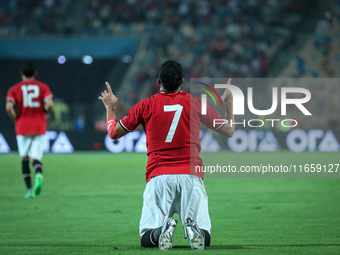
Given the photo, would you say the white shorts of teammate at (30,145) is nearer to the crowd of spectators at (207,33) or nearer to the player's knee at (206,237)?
the player's knee at (206,237)

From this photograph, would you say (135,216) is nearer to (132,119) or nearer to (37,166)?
(132,119)

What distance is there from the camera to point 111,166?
15.1 metres

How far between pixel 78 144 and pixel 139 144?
8.04 feet

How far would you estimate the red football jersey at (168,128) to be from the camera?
484 cm

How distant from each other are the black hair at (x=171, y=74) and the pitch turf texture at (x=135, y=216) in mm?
1483

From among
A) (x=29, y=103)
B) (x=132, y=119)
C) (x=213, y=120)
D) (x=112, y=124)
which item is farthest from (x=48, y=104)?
(x=213, y=120)

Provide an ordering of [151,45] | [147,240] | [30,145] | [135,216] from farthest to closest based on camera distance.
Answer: [151,45]
[30,145]
[135,216]
[147,240]

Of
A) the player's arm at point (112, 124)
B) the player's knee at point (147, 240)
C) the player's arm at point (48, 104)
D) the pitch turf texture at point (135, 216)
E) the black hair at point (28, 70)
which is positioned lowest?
the pitch turf texture at point (135, 216)

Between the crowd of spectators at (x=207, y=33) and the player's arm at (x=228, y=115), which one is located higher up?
the crowd of spectators at (x=207, y=33)

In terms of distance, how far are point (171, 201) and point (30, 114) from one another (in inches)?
202

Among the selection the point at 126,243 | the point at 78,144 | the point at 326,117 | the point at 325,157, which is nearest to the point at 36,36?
the point at 78,144

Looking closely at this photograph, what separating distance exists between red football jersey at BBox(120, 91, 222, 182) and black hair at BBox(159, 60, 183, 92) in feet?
0.40

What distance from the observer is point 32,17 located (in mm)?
28438

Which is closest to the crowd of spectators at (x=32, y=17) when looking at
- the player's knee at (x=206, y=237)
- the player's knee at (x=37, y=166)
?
the player's knee at (x=37, y=166)
